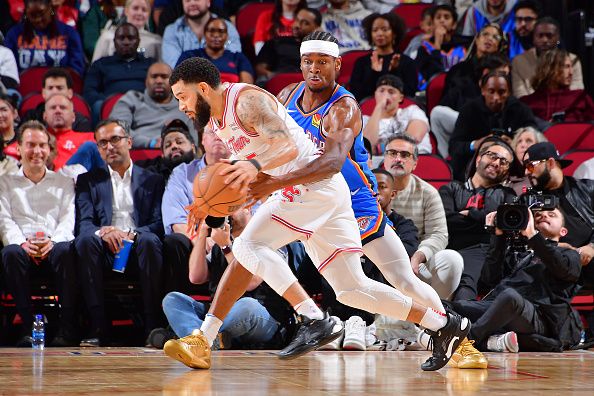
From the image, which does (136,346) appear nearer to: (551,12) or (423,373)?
(423,373)

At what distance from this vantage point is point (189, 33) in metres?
10.2

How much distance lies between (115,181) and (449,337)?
364cm

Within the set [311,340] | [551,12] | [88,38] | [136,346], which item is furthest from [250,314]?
[551,12]

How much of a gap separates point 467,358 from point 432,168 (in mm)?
3596

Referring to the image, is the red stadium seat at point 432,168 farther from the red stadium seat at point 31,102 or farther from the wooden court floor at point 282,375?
the red stadium seat at point 31,102

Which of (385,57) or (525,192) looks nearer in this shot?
(525,192)

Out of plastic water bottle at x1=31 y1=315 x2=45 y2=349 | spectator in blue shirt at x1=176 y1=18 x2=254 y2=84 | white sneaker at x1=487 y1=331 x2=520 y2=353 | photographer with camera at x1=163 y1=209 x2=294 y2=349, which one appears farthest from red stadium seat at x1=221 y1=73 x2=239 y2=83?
white sneaker at x1=487 y1=331 x2=520 y2=353

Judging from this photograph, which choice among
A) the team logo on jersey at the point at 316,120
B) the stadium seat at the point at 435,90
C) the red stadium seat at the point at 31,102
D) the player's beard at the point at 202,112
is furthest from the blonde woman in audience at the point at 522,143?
the red stadium seat at the point at 31,102

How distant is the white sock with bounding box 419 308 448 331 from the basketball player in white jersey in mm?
68

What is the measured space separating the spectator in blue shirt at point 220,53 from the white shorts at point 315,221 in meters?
5.24

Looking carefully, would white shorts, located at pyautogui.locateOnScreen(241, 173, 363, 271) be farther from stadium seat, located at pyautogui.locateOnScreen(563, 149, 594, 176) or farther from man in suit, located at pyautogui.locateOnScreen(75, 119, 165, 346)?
stadium seat, located at pyautogui.locateOnScreen(563, 149, 594, 176)

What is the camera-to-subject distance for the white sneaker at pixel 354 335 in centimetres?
664

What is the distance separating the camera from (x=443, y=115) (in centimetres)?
934

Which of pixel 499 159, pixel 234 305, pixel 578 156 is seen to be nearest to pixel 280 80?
pixel 499 159
